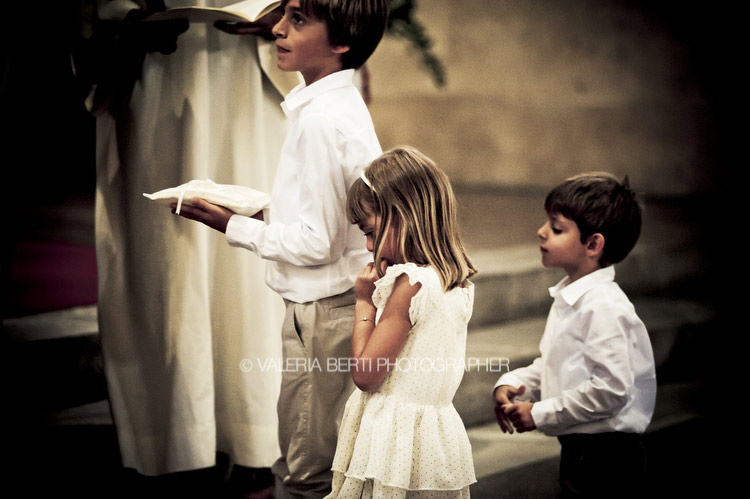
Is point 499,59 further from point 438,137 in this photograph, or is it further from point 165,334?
point 165,334

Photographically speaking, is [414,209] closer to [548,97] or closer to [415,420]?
[415,420]

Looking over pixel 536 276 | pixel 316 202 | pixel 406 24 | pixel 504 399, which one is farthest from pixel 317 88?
pixel 536 276

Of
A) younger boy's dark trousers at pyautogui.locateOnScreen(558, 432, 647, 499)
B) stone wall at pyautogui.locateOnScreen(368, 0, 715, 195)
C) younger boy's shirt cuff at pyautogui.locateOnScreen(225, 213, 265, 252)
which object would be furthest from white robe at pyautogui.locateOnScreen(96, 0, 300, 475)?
stone wall at pyautogui.locateOnScreen(368, 0, 715, 195)

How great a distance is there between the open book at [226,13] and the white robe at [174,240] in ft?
0.24

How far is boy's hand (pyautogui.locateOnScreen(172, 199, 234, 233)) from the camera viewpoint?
1793mm

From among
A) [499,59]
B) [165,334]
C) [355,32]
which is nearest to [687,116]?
[499,59]

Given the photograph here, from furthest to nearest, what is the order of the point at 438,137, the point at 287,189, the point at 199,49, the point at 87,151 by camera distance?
the point at 438,137 < the point at 87,151 < the point at 199,49 < the point at 287,189

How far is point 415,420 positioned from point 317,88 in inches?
29.3

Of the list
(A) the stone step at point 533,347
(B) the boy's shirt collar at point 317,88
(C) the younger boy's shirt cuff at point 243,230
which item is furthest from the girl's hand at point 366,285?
(A) the stone step at point 533,347

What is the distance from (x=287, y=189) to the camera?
177cm

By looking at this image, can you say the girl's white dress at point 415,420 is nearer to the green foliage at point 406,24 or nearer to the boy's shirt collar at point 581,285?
the boy's shirt collar at point 581,285

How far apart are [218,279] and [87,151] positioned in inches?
25.2

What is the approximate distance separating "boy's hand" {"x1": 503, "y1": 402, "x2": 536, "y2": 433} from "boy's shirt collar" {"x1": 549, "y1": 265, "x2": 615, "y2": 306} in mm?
261

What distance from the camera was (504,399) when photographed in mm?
1972
